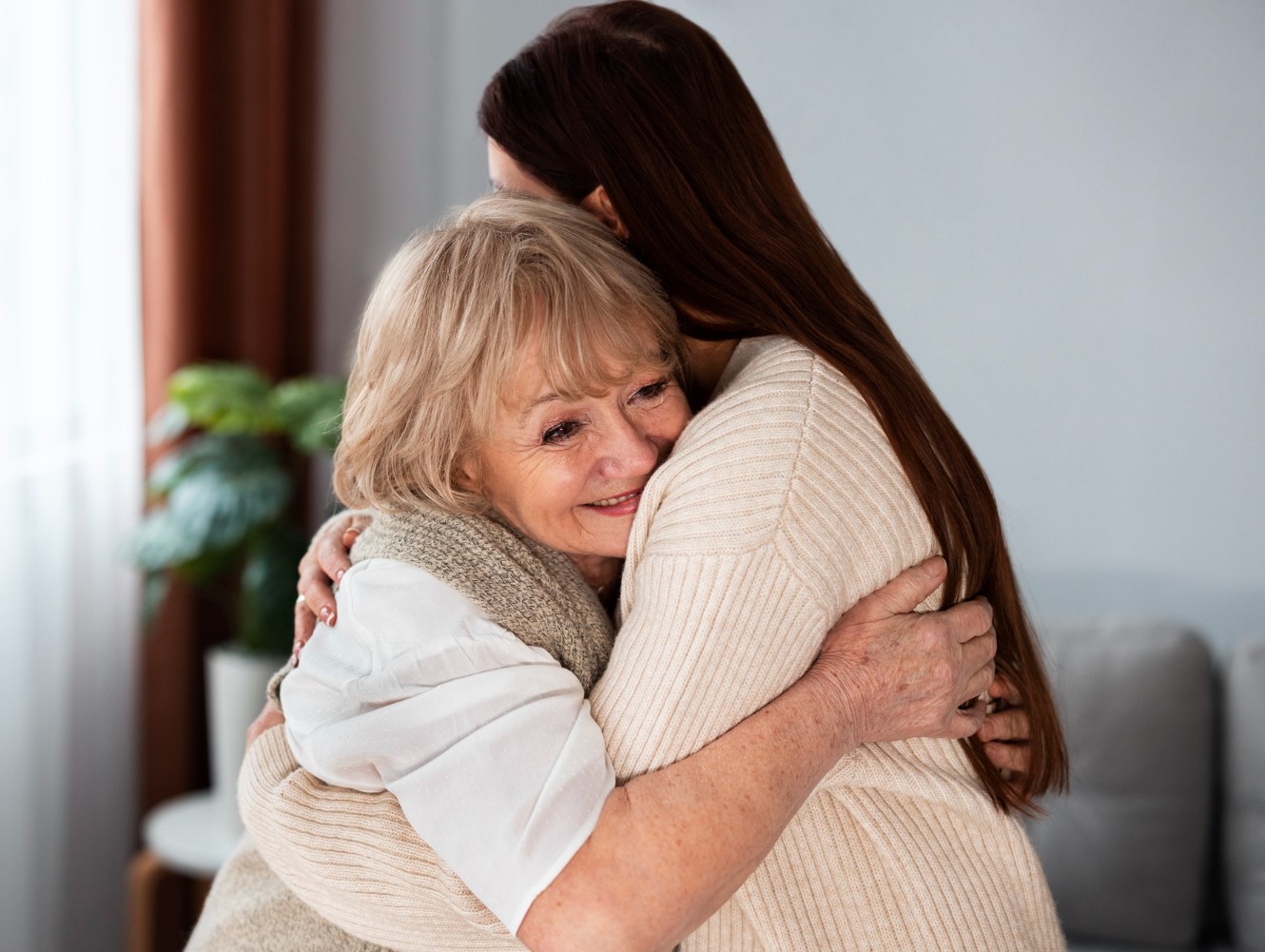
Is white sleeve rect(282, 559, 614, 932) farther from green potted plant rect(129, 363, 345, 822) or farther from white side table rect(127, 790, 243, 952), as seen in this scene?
white side table rect(127, 790, 243, 952)

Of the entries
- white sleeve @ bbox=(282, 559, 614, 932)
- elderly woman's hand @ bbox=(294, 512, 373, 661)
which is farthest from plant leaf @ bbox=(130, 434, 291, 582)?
white sleeve @ bbox=(282, 559, 614, 932)

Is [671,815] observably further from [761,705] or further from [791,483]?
[791,483]

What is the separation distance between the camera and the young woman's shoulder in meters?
0.99

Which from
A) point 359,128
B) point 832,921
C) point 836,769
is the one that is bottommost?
point 832,921

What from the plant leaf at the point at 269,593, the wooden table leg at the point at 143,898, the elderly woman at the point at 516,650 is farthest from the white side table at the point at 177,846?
the elderly woman at the point at 516,650

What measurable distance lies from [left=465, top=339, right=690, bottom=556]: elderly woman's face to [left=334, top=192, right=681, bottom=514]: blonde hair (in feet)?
0.06

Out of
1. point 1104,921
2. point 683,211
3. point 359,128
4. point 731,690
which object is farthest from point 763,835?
point 359,128

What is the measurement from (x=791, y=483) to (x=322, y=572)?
60cm

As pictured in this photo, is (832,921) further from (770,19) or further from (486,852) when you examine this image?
(770,19)

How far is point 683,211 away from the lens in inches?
47.7

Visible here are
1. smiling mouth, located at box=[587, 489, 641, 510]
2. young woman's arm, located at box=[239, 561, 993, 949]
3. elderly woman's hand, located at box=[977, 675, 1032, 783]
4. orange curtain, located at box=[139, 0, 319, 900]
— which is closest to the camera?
young woman's arm, located at box=[239, 561, 993, 949]

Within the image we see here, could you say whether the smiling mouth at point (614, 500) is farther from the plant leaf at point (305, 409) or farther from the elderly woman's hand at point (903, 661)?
the plant leaf at point (305, 409)

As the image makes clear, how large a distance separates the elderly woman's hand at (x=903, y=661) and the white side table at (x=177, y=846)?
1969 millimetres

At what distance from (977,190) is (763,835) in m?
1.86
